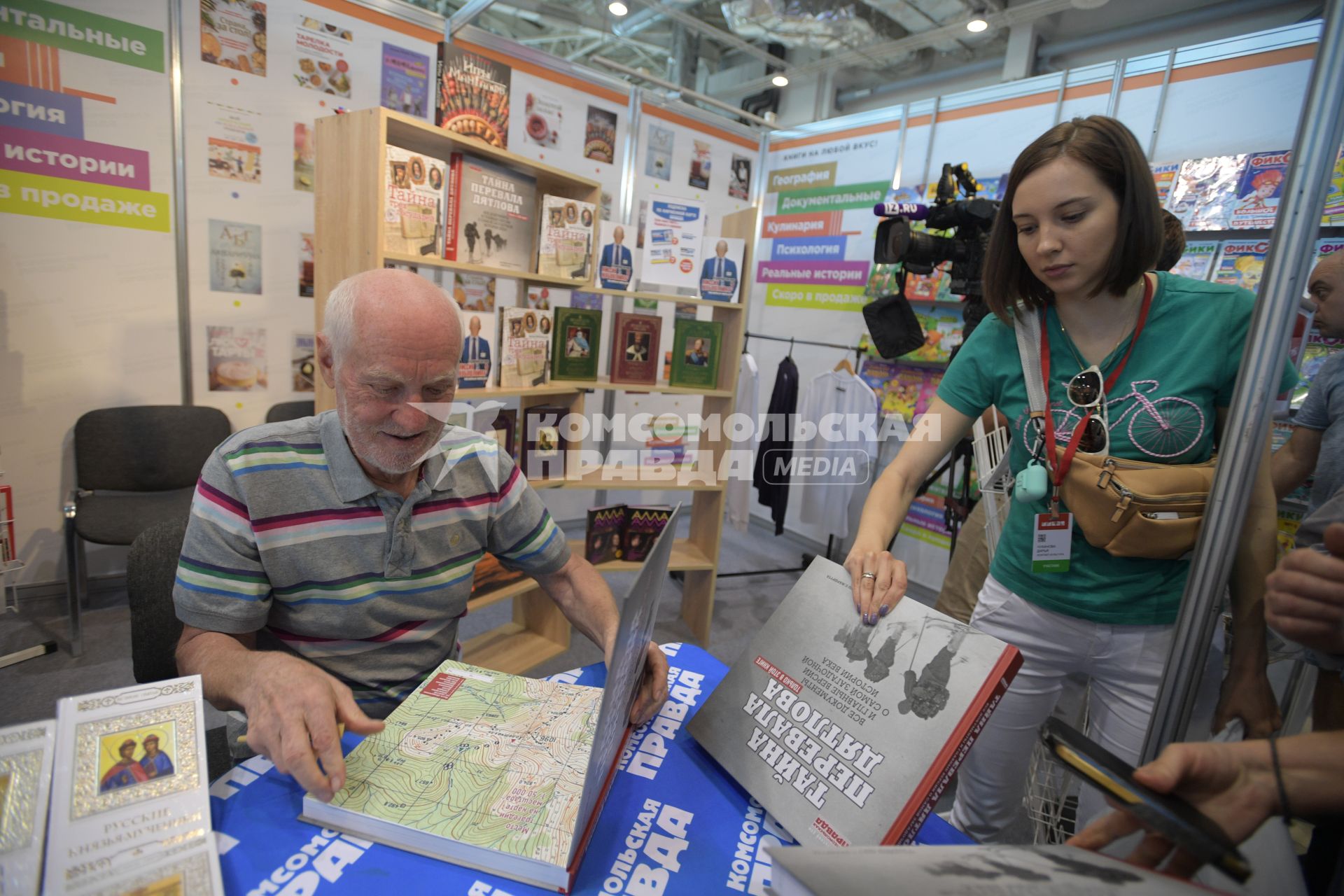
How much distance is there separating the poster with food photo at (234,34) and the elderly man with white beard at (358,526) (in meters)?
2.65

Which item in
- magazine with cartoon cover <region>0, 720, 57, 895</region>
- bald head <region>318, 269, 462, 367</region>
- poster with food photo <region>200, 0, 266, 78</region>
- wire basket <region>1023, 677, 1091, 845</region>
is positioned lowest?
wire basket <region>1023, 677, 1091, 845</region>

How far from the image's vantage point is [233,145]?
303 centimetres

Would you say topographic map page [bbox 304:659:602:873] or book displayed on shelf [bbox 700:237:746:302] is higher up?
book displayed on shelf [bbox 700:237:746:302]

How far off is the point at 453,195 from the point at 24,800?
89.9 inches

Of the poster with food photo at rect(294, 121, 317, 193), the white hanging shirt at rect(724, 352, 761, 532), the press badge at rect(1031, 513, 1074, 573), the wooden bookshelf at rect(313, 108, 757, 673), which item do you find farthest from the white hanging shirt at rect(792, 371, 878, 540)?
the poster with food photo at rect(294, 121, 317, 193)

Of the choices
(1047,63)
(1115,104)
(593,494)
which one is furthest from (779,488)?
(1047,63)

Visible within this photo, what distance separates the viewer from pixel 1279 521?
2.27 feet

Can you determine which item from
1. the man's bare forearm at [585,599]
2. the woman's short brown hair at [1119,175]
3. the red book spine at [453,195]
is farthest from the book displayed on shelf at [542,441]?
the woman's short brown hair at [1119,175]

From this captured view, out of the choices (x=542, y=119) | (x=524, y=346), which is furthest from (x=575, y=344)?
(x=542, y=119)

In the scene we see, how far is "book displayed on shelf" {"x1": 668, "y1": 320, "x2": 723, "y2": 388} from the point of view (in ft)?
10.5

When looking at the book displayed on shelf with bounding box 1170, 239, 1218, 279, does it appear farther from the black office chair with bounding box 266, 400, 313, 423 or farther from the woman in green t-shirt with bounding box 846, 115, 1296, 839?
the black office chair with bounding box 266, 400, 313, 423

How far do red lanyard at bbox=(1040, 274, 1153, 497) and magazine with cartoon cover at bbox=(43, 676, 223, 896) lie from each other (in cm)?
130

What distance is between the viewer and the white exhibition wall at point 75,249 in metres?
2.64

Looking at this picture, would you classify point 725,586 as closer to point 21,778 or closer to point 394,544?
point 394,544
